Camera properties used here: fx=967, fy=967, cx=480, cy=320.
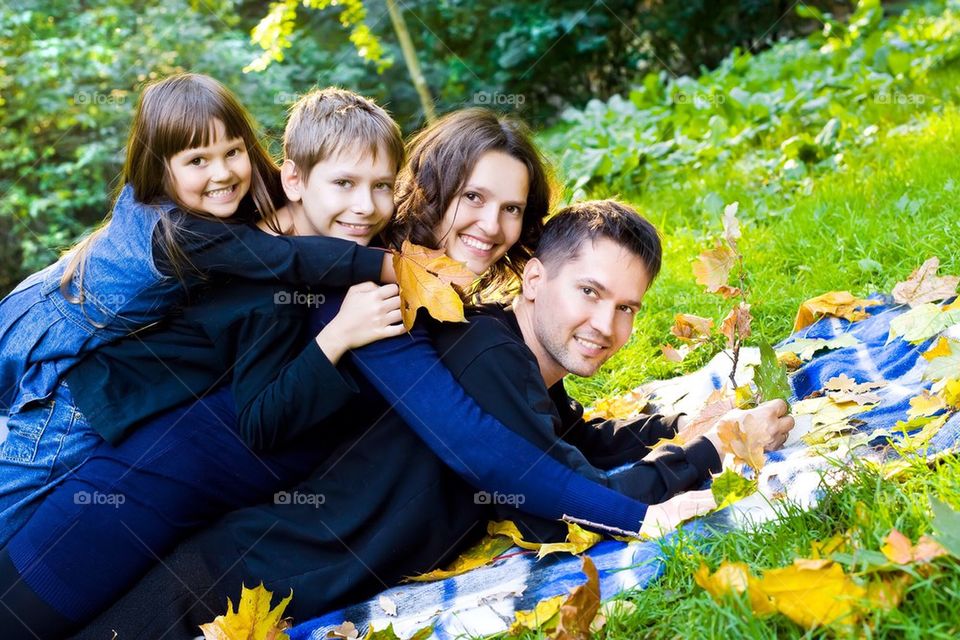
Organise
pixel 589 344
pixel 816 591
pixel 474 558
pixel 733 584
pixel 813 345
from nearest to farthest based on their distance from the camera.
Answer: pixel 816 591 < pixel 733 584 < pixel 474 558 < pixel 589 344 < pixel 813 345

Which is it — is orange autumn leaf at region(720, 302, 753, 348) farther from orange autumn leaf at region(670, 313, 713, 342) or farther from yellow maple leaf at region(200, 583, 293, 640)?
yellow maple leaf at region(200, 583, 293, 640)

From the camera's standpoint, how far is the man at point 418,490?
2.21 metres

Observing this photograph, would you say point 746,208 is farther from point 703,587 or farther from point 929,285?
point 703,587

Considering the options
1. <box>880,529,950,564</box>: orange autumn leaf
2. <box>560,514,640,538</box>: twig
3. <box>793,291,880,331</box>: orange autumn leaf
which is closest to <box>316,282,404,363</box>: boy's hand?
<box>560,514,640,538</box>: twig

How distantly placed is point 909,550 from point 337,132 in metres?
1.65

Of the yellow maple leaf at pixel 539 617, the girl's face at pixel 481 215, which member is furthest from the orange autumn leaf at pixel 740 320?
the yellow maple leaf at pixel 539 617

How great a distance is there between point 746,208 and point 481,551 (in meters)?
2.81

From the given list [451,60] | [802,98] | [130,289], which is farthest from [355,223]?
→ [451,60]

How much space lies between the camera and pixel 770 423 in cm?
242

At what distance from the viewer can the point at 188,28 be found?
26.3 ft

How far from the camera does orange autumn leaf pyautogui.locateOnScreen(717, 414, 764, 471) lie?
2.16 metres

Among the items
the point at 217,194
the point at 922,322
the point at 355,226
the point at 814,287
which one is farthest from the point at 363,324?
the point at 814,287

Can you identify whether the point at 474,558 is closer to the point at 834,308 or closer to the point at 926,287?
the point at 834,308

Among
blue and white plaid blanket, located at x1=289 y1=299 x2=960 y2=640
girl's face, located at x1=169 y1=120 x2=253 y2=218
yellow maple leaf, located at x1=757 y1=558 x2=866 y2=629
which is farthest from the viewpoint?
girl's face, located at x1=169 y1=120 x2=253 y2=218
